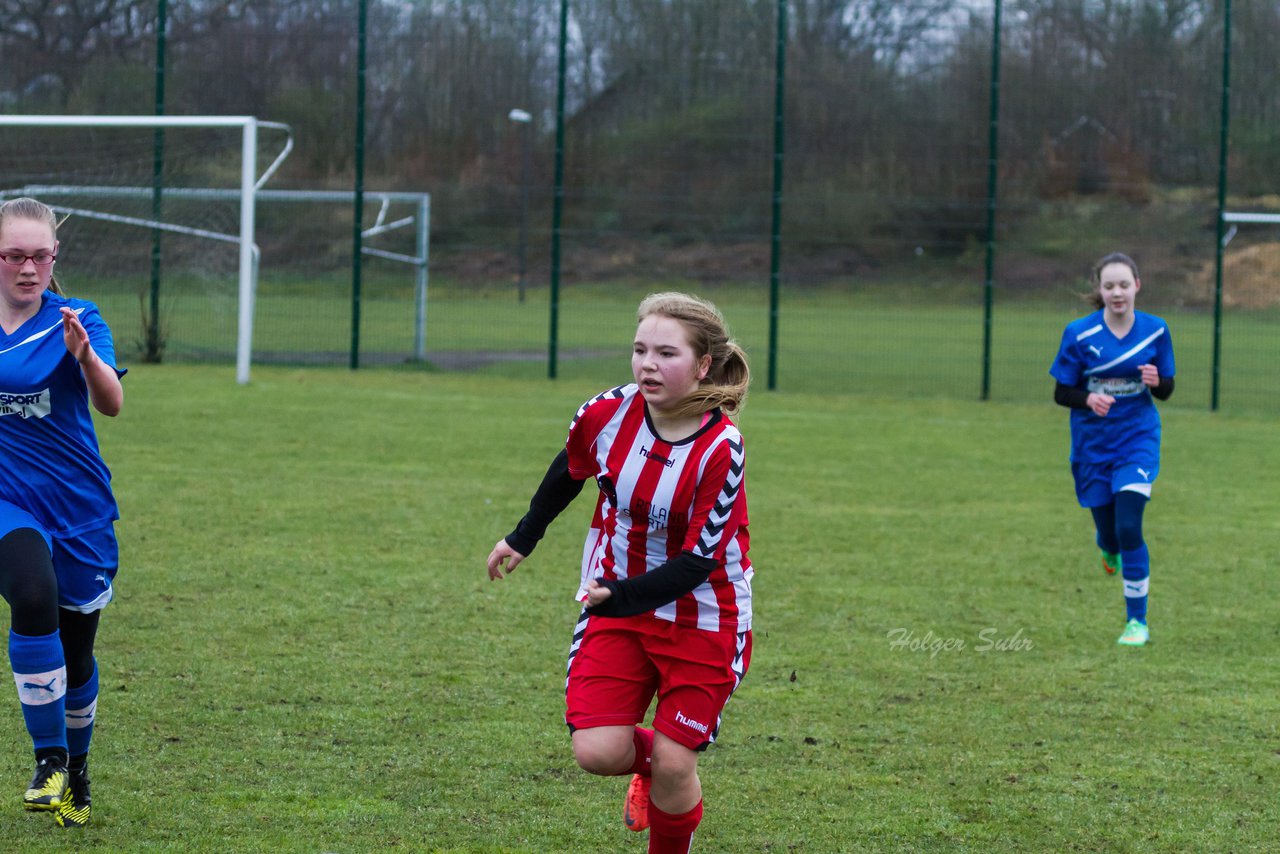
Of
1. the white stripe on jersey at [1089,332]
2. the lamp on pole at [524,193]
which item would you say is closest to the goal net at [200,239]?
the lamp on pole at [524,193]

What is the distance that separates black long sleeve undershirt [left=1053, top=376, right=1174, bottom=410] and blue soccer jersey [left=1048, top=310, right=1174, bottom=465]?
0.06 meters

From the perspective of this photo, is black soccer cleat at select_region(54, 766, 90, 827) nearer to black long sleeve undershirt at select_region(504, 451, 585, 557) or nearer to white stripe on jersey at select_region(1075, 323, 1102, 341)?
black long sleeve undershirt at select_region(504, 451, 585, 557)

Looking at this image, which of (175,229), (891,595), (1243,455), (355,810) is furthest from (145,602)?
(175,229)

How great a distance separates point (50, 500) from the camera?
13.3 feet

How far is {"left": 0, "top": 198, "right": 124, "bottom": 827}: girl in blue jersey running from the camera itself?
12.8 feet

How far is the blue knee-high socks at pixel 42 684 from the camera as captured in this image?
154 inches

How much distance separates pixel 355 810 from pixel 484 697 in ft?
4.00

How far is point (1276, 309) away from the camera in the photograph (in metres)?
17.8

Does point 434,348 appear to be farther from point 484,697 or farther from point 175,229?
point 484,697

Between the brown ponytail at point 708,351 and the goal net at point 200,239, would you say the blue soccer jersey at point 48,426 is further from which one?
the goal net at point 200,239

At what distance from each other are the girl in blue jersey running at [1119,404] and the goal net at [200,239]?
10395 mm

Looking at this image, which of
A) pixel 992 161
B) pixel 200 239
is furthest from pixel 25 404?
pixel 992 161

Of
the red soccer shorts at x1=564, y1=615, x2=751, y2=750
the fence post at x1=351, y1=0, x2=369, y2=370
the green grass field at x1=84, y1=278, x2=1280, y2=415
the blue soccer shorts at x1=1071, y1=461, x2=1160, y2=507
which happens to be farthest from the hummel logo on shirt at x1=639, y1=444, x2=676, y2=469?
the fence post at x1=351, y1=0, x2=369, y2=370
